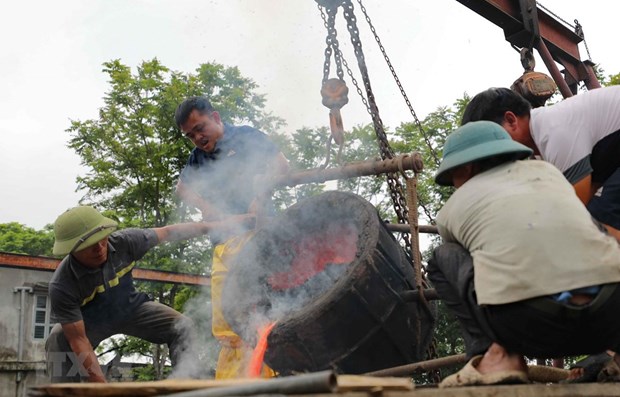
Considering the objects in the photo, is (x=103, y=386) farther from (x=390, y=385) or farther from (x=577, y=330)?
(x=577, y=330)

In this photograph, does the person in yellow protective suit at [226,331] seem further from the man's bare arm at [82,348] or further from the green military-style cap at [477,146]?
the green military-style cap at [477,146]

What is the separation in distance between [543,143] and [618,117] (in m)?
0.37

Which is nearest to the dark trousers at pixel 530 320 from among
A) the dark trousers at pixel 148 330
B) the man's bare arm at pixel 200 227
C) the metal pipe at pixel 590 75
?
the man's bare arm at pixel 200 227

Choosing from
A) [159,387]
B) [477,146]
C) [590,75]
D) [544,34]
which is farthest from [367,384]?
[590,75]

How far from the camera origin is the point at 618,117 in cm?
292

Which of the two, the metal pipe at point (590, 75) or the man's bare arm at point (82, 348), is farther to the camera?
the metal pipe at point (590, 75)

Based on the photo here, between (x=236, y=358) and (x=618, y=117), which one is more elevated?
(x=618, y=117)

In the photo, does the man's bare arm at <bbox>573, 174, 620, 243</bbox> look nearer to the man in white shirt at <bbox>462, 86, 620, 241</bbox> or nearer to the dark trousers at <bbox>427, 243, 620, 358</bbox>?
the man in white shirt at <bbox>462, 86, 620, 241</bbox>

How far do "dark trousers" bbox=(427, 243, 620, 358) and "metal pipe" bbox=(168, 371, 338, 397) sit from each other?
1090mm

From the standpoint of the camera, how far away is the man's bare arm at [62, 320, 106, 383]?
4.54 meters

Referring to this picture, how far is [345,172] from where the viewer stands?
4.62 metres

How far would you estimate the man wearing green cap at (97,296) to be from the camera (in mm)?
4527

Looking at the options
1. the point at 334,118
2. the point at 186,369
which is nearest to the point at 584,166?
the point at 334,118

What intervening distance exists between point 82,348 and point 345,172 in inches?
91.0
